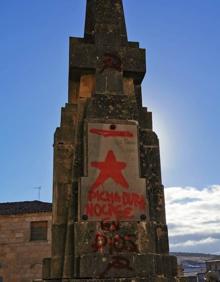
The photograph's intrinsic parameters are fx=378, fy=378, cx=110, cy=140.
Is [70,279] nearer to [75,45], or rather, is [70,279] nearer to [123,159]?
[123,159]

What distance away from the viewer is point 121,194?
17.4 ft

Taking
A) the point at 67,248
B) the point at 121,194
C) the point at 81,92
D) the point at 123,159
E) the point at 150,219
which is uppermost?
the point at 81,92

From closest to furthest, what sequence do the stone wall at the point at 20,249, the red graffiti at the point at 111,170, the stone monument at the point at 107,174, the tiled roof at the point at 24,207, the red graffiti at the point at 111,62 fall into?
the stone monument at the point at 107,174 < the red graffiti at the point at 111,170 < the red graffiti at the point at 111,62 < the stone wall at the point at 20,249 < the tiled roof at the point at 24,207

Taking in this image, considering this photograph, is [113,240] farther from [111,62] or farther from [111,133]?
[111,62]

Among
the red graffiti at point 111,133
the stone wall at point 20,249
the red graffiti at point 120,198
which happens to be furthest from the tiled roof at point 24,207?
the red graffiti at point 120,198

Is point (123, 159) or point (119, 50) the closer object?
point (123, 159)

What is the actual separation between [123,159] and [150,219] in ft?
3.05

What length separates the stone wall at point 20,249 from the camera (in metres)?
27.2

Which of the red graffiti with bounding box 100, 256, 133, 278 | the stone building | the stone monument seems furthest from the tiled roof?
the red graffiti with bounding box 100, 256, 133, 278

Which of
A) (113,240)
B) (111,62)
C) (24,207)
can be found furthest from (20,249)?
(113,240)

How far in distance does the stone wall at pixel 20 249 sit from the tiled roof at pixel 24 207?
0.32 metres

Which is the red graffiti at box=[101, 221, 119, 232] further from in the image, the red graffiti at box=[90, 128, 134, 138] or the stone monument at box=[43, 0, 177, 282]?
the red graffiti at box=[90, 128, 134, 138]

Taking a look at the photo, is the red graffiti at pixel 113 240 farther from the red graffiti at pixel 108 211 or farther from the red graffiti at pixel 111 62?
the red graffiti at pixel 111 62

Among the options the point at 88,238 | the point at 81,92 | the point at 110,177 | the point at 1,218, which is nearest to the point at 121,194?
the point at 110,177
